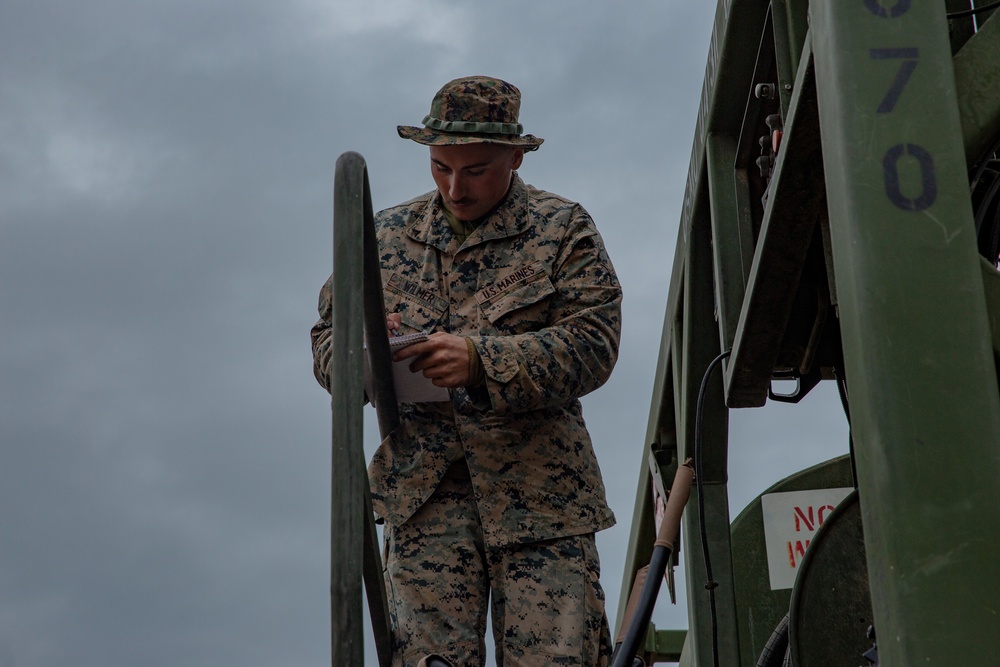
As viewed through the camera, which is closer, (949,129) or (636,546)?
(949,129)

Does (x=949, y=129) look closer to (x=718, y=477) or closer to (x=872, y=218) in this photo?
(x=872, y=218)

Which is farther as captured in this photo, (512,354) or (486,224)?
(486,224)

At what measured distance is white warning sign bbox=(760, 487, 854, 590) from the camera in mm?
6535

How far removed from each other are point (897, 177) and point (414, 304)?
4.35ft

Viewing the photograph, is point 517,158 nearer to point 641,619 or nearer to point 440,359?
point 440,359

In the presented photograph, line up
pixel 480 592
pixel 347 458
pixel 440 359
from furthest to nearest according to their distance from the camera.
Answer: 1. pixel 480 592
2. pixel 440 359
3. pixel 347 458

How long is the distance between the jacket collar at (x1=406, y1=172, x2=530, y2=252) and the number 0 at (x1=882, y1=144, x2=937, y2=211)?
1.13m

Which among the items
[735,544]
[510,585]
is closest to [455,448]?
[510,585]

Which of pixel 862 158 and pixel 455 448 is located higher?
pixel 862 158

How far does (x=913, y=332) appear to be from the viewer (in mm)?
2570

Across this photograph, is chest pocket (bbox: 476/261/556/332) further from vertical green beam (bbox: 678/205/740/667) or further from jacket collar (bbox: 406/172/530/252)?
vertical green beam (bbox: 678/205/740/667)

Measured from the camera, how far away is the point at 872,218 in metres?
2.63

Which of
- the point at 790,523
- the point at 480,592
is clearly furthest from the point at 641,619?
the point at 790,523

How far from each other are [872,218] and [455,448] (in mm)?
1189
